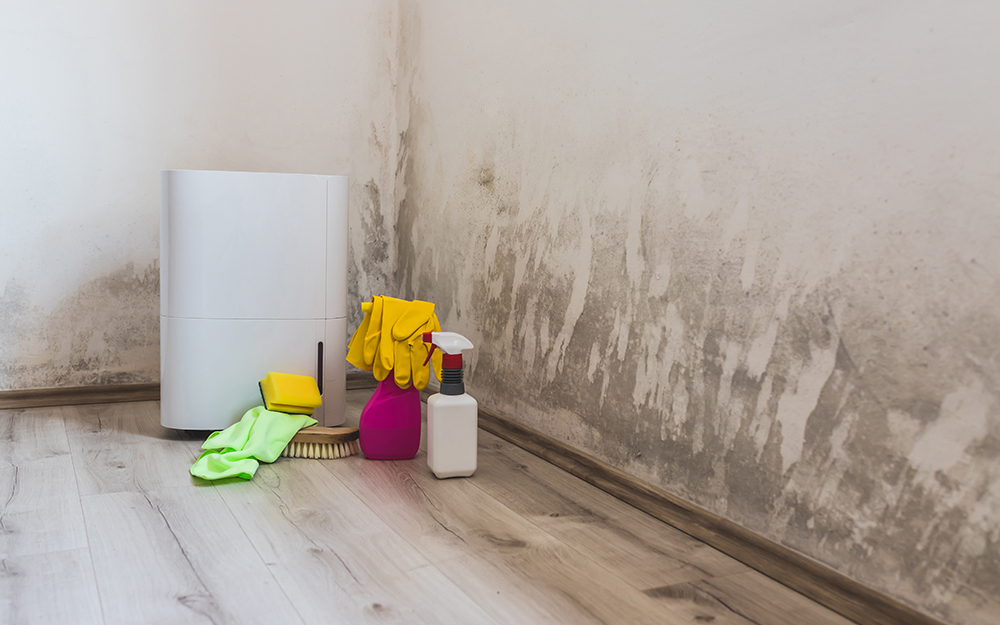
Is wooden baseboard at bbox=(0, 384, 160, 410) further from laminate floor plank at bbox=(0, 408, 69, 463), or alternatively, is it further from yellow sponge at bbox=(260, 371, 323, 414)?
yellow sponge at bbox=(260, 371, 323, 414)

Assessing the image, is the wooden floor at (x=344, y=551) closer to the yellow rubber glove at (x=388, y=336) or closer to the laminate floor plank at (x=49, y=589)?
the laminate floor plank at (x=49, y=589)

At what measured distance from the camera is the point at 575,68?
1.52 metres

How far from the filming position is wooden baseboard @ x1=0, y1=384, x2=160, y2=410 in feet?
6.36

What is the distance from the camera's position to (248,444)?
4.96 feet

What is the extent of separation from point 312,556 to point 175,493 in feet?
1.31

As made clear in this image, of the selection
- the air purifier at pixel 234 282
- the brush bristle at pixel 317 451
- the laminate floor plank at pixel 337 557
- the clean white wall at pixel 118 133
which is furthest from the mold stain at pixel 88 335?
the laminate floor plank at pixel 337 557

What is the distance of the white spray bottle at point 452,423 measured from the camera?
141cm

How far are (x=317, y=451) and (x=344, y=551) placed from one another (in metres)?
0.51

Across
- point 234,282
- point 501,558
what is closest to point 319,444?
point 234,282

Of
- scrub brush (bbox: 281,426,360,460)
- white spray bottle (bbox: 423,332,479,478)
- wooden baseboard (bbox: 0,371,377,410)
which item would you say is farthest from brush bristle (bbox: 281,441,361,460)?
wooden baseboard (bbox: 0,371,377,410)

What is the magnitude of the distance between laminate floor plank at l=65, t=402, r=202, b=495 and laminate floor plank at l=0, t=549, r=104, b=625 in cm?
30

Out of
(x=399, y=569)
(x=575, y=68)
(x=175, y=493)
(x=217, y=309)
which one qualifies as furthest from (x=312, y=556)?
(x=575, y=68)

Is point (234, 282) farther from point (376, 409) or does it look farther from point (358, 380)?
point (358, 380)

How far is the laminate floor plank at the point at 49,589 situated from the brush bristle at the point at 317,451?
1.73 ft
